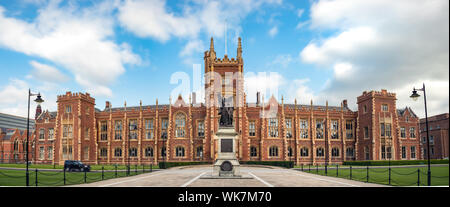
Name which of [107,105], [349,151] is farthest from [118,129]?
[349,151]

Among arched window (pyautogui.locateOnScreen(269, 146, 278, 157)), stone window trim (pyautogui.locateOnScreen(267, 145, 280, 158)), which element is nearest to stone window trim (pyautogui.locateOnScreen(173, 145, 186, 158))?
stone window trim (pyautogui.locateOnScreen(267, 145, 280, 158))

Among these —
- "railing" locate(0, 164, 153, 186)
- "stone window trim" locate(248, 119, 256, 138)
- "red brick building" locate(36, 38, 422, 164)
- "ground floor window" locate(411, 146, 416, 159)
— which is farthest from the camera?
"ground floor window" locate(411, 146, 416, 159)

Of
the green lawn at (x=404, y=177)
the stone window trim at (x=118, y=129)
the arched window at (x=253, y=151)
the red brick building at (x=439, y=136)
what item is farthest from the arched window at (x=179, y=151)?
the red brick building at (x=439, y=136)

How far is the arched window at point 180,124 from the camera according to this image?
63812mm

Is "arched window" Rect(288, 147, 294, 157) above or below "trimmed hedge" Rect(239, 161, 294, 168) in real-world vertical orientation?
above

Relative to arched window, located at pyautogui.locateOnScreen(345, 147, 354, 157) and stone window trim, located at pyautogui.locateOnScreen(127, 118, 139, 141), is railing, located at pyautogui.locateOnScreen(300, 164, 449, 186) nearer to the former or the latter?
arched window, located at pyautogui.locateOnScreen(345, 147, 354, 157)

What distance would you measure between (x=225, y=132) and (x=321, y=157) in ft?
131

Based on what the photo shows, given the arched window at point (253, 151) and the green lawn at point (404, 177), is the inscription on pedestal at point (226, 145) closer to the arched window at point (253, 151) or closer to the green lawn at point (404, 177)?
the green lawn at point (404, 177)

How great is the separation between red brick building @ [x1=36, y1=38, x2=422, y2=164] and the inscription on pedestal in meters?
28.0

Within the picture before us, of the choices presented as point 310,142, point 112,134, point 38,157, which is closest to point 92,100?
point 112,134

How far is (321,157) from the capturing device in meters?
65.9

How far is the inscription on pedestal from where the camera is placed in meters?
31.2

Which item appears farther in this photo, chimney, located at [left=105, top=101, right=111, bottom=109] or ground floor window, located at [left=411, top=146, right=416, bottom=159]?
chimney, located at [left=105, top=101, right=111, bottom=109]

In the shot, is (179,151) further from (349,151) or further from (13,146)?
(13,146)
